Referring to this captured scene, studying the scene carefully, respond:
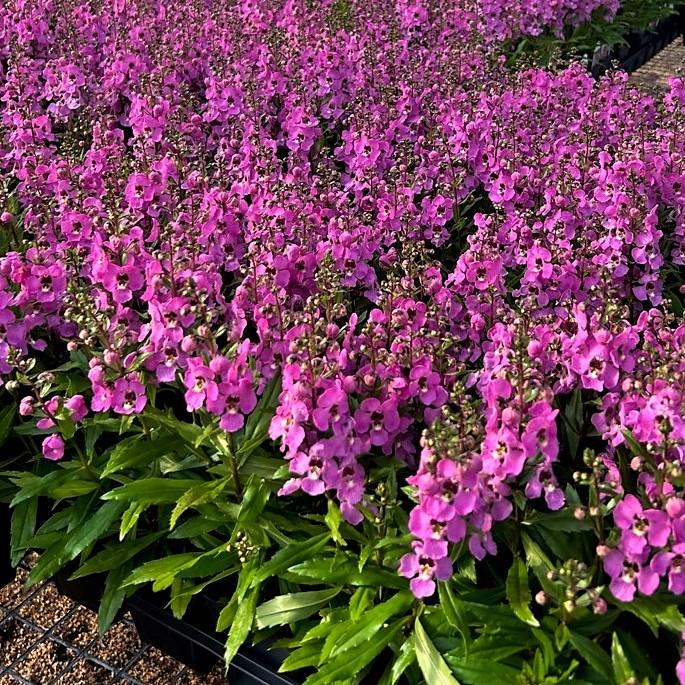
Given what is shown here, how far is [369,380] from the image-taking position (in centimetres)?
238

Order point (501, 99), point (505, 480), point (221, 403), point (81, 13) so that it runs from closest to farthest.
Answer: point (505, 480) < point (221, 403) < point (501, 99) < point (81, 13)

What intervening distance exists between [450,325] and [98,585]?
1698 millimetres

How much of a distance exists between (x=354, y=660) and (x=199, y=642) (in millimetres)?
813

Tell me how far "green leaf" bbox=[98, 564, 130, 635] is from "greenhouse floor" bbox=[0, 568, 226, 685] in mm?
697

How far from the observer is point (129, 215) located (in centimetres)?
321

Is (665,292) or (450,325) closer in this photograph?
(450,325)

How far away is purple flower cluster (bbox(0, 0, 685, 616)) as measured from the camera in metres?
2.16

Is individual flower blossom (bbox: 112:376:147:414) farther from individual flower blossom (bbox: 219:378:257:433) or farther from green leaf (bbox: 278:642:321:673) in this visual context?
green leaf (bbox: 278:642:321:673)

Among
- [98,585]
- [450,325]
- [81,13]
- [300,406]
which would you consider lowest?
[98,585]

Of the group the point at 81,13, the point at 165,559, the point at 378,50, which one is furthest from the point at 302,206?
the point at 81,13

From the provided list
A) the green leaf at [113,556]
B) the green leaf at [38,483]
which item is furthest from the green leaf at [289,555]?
the green leaf at [38,483]

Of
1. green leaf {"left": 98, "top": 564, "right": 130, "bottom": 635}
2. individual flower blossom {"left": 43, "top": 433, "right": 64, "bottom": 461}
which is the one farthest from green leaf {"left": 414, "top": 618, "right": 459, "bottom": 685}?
individual flower blossom {"left": 43, "top": 433, "right": 64, "bottom": 461}

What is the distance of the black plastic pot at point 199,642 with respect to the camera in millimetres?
2652

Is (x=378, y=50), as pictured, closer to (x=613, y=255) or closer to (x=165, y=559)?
(x=613, y=255)
